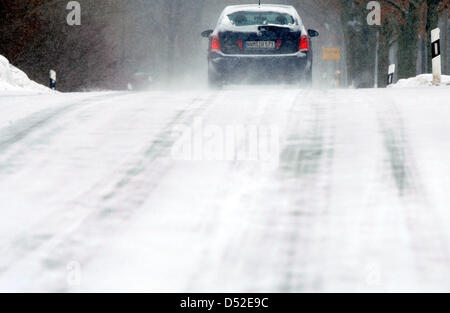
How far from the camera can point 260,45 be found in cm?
1486

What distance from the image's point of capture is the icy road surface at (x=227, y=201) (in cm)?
426

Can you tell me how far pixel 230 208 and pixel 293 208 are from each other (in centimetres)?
34

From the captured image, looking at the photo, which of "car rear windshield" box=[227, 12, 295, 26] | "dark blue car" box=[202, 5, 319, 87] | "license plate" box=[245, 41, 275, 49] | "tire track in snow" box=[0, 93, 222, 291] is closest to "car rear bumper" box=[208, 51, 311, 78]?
"dark blue car" box=[202, 5, 319, 87]

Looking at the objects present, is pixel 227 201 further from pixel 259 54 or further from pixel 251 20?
pixel 251 20

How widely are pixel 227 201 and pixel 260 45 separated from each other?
32.1 feet

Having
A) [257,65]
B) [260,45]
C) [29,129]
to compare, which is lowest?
[29,129]

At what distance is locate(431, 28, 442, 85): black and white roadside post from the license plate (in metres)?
2.66

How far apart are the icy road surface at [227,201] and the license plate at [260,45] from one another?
22.3ft

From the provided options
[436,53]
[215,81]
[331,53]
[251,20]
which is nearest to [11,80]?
[215,81]

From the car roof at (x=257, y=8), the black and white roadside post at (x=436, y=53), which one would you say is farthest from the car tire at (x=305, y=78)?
the black and white roadside post at (x=436, y=53)

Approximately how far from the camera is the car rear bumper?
14.9 m

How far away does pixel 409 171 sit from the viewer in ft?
19.1

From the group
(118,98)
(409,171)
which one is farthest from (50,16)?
(409,171)
